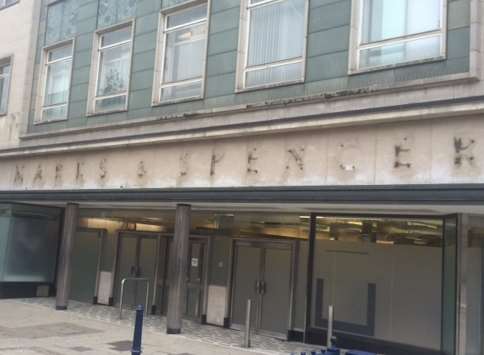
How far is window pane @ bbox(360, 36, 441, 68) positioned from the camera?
9586 mm

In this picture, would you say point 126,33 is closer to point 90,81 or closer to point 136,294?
point 90,81

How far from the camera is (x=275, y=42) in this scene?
39.5 ft

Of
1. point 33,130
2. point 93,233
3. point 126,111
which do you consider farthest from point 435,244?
point 33,130

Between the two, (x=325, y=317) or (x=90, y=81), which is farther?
(x=90, y=81)

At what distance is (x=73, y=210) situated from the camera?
1594 cm

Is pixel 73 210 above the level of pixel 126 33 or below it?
below

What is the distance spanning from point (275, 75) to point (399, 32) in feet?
8.77

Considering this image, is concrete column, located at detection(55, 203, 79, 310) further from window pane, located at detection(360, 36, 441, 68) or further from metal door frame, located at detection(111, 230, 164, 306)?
window pane, located at detection(360, 36, 441, 68)

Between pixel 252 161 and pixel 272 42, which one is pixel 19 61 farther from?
pixel 252 161

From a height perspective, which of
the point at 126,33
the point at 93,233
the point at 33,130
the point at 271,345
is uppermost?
the point at 126,33

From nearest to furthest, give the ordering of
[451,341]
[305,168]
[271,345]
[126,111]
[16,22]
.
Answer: [451,341] → [305,168] → [271,345] → [126,111] → [16,22]

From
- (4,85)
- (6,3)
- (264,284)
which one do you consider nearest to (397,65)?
(264,284)

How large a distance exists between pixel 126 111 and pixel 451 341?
8.95m

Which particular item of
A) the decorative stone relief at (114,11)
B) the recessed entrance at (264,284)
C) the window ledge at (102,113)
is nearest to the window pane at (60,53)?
the decorative stone relief at (114,11)
